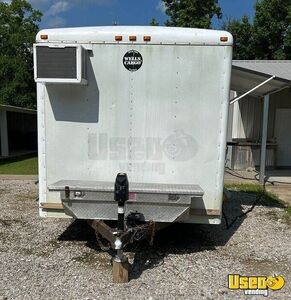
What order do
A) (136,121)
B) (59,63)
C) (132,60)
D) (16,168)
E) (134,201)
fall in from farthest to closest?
(16,168) → (136,121) → (132,60) → (134,201) → (59,63)

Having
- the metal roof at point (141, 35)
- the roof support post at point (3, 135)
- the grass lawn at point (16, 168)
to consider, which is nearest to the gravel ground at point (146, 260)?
the metal roof at point (141, 35)

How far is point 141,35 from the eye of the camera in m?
4.48

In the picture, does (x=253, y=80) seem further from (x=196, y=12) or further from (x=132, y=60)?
(x=196, y=12)

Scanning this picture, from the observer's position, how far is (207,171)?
467 cm

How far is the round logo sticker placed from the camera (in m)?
4.52

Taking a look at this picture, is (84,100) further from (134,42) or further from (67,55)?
(134,42)

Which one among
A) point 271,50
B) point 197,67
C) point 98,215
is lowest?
point 98,215

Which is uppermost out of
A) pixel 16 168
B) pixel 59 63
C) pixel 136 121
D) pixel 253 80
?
pixel 253 80

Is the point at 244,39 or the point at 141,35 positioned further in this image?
the point at 244,39

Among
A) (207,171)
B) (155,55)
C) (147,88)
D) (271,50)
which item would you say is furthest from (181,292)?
(271,50)

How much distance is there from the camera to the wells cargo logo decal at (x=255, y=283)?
3.95 metres

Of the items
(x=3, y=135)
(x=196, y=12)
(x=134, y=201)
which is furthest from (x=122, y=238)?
(x=196, y=12)

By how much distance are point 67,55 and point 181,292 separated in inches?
109

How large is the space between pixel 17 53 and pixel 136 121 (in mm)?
34973
